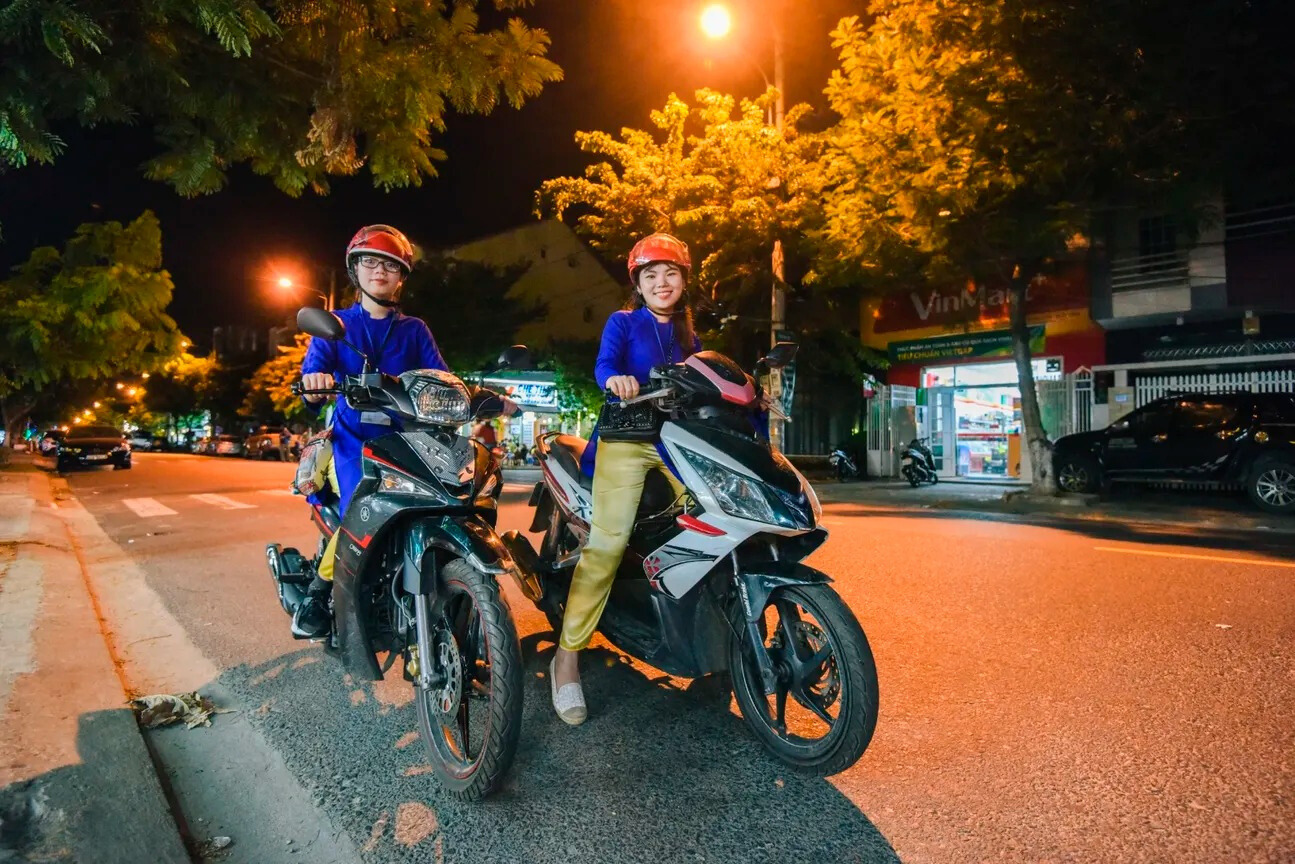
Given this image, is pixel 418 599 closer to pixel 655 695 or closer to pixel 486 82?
pixel 655 695

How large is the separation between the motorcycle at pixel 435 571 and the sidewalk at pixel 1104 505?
978 cm

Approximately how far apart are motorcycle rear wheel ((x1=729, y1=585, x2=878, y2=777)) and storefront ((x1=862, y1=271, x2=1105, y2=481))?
1468 centimetres

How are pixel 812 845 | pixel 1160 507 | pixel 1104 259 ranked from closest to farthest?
pixel 812 845
pixel 1160 507
pixel 1104 259

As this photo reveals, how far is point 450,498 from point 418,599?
364mm

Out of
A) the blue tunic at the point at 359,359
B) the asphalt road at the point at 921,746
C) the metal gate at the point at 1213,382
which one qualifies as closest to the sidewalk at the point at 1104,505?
the metal gate at the point at 1213,382

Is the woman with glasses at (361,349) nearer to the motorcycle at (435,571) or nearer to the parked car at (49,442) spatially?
the motorcycle at (435,571)

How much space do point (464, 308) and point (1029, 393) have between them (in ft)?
69.3

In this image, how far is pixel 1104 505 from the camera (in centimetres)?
1159

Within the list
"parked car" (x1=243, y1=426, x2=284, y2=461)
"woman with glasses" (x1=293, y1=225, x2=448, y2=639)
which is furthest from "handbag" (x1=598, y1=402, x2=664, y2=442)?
"parked car" (x1=243, y1=426, x2=284, y2=461)

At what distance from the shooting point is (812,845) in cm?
213

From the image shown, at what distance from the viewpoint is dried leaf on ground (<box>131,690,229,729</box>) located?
318 cm

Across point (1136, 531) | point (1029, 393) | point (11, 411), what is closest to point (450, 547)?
point (1136, 531)

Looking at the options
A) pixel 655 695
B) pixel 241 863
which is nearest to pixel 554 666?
pixel 655 695

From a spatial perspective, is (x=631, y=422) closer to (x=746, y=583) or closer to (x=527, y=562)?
(x=746, y=583)
